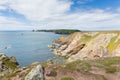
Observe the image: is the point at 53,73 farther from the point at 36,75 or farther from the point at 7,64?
the point at 7,64

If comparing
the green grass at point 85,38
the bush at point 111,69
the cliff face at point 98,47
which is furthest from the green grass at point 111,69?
the green grass at point 85,38

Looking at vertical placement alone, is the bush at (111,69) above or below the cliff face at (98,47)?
above

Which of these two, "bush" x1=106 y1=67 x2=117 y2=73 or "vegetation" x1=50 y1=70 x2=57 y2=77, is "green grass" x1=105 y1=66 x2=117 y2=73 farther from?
"vegetation" x1=50 y1=70 x2=57 y2=77

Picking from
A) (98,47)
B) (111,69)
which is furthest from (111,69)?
(98,47)

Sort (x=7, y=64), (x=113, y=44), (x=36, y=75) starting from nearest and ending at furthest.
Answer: (x=36, y=75), (x=7, y=64), (x=113, y=44)

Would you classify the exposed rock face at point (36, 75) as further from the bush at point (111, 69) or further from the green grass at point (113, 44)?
the green grass at point (113, 44)

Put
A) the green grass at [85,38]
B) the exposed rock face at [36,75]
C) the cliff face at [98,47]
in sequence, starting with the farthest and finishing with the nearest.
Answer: the green grass at [85,38] → the cliff face at [98,47] → the exposed rock face at [36,75]

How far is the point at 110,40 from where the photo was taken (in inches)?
2854

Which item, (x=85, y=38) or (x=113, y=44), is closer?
(x=113, y=44)

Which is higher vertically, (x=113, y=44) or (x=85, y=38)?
(x=85, y=38)

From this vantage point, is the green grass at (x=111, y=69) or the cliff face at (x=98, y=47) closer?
→ the green grass at (x=111, y=69)

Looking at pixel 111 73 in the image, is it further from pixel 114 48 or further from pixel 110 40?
pixel 110 40

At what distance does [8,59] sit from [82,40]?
167 ft

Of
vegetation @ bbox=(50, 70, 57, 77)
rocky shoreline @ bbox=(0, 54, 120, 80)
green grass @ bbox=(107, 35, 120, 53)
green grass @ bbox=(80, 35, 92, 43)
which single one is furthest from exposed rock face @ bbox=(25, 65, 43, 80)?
green grass @ bbox=(80, 35, 92, 43)
